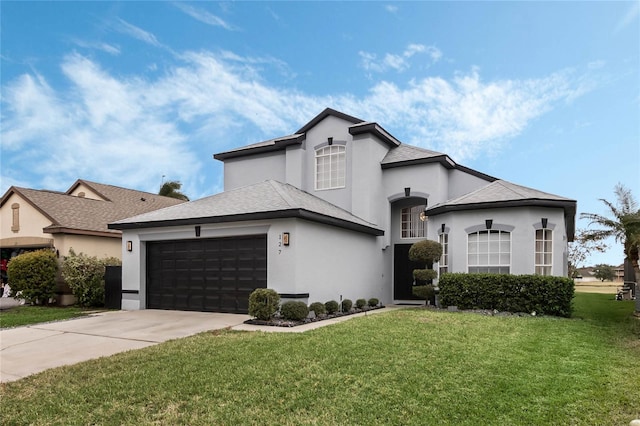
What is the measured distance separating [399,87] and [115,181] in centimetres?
2016

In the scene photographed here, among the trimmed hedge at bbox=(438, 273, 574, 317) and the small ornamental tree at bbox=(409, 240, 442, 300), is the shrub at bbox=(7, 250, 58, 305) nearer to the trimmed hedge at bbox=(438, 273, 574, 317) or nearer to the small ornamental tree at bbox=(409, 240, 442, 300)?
the small ornamental tree at bbox=(409, 240, 442, 300)

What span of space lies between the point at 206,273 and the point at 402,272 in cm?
855

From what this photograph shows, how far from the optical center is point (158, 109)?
58.9ft

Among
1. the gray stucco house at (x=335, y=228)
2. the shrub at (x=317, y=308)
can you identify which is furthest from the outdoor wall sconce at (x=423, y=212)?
the shrub at (x=317, y=308)

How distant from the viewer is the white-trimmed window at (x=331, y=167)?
57.1 feet

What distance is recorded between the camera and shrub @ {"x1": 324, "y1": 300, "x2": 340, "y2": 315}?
1293 cm

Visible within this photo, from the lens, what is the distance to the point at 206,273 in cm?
1348

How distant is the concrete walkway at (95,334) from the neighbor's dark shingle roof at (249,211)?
3.00m

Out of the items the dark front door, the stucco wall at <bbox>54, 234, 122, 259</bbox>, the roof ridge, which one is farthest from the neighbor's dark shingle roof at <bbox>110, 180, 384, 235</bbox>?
the stucco wall at <bbox>54, 234, 122, 259</bbox>

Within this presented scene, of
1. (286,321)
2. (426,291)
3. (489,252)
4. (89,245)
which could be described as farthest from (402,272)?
(89,245)

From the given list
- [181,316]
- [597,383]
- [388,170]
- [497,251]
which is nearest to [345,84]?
[388,170]

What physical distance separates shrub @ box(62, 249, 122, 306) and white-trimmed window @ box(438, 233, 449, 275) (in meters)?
13.2

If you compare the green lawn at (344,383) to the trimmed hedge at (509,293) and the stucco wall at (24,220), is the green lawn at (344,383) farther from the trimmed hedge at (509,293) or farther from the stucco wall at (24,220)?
the stucco wall at (24,220)

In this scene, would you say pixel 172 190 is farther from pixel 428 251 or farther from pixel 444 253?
pixel 428 251
